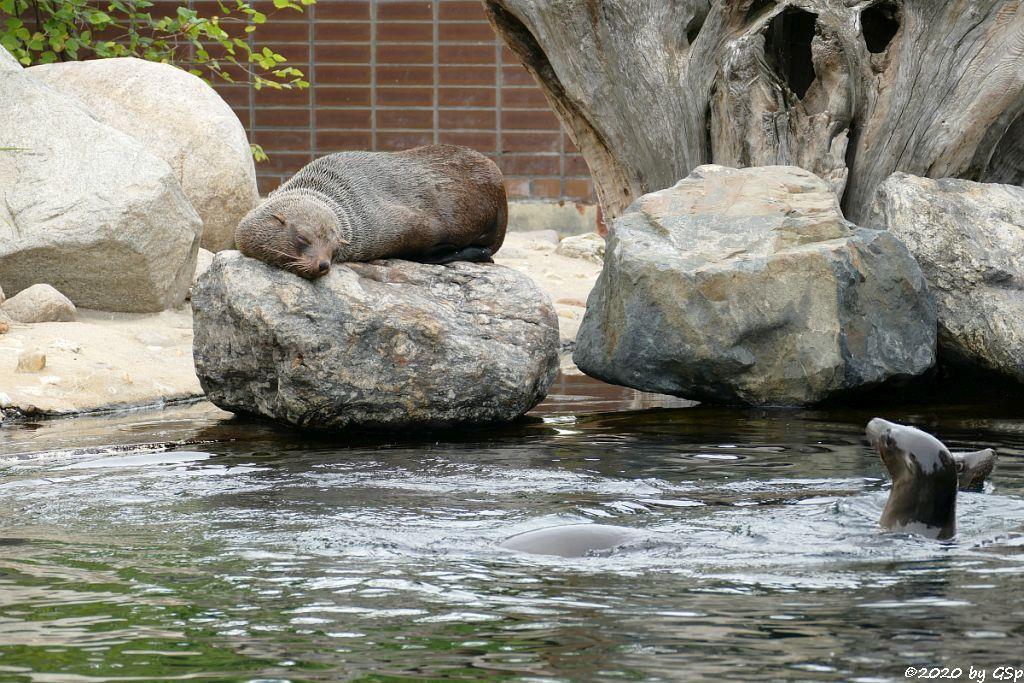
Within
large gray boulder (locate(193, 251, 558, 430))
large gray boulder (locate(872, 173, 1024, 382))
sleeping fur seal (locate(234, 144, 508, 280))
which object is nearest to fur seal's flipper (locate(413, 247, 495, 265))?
sleeping fur seal (locate(234, 144, 508, 280))

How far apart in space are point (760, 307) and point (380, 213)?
5.40ft

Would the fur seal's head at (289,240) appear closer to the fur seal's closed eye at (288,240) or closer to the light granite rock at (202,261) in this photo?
the fur seal's closed eye at (288,240)

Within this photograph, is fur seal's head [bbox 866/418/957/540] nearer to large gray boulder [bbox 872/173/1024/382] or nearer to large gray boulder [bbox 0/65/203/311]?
large gray boulder [bbox 872/173/1024/382]

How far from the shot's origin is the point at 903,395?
6094mm

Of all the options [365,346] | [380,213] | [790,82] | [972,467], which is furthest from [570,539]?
[790,82]

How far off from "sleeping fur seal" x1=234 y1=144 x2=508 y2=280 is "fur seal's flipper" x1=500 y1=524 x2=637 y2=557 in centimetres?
203

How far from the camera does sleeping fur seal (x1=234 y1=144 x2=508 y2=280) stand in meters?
5.04

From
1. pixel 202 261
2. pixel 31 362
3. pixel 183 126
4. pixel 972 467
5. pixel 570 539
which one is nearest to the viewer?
pixel 570 539

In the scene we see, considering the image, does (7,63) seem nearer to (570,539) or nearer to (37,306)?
(37,306)

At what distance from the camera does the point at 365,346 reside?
5.02 meters

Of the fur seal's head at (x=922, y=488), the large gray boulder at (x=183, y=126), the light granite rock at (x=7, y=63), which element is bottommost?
the fur seal's head at (x=922, y=488)

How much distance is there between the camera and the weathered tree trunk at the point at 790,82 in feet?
22.2

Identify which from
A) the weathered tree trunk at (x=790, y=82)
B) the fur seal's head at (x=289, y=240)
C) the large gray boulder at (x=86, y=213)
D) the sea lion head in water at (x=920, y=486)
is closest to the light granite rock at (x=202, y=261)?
the large gray boulder at (x=86, y=213)

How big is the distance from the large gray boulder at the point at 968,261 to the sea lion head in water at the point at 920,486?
2922 millimetres
